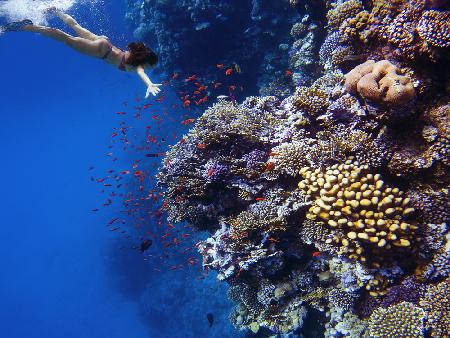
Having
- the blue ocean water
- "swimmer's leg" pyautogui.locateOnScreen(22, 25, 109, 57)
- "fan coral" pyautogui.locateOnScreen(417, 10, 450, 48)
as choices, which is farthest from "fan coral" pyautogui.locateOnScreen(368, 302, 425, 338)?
the blue ocean water

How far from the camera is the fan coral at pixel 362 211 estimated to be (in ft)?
13.0

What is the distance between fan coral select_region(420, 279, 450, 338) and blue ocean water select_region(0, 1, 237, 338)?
1272 centimetres

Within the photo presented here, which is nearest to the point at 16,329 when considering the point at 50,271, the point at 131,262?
the point at 50,271

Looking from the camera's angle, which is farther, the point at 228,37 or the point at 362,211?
the point at 228,37

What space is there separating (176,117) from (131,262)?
1343 cm

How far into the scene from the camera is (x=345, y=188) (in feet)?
13.7

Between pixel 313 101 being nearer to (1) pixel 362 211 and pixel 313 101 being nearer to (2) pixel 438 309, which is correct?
(1) pixel 362 211

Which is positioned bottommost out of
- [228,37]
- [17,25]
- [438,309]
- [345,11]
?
[438,309]

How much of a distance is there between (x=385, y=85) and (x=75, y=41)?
16.8 ft

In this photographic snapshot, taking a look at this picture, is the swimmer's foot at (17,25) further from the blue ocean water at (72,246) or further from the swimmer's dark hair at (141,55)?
the blue ocean water at (72,246)

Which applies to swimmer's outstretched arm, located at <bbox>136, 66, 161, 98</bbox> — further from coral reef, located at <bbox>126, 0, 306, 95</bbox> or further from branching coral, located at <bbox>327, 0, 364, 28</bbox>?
coral reef, located at <bbox>126, 0, 306, 95</bbox>

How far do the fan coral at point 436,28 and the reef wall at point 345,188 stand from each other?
0.01 meters

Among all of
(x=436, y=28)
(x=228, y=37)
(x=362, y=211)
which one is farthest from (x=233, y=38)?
(x=362, y=211)

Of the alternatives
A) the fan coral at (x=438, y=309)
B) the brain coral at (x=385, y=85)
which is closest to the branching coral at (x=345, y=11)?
the brain coral at (x=385, y=85)
